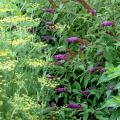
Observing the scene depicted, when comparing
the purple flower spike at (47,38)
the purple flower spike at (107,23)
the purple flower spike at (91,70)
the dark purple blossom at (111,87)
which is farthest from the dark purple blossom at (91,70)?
the purple flower spike at (47,38)

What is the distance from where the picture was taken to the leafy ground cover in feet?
9.97

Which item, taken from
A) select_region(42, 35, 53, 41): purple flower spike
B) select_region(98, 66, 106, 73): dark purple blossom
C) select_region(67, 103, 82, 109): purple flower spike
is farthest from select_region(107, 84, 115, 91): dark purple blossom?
select_region(42, 35, 53, 41): purple flower spike

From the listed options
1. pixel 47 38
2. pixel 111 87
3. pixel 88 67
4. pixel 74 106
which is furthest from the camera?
pixel 47 38

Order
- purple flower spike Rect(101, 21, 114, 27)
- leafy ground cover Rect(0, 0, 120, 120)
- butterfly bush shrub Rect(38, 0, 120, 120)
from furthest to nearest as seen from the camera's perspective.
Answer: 1. purple flower spike Rect(101, 21, 114, 27)
2. butterfly bush shrub Rect(38, 0, 120, 120)
3. leafy ground cover Rect(0, 0, 120, 120)

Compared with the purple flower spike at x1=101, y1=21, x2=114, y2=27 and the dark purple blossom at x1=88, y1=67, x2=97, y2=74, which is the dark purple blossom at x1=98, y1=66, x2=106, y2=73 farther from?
the purple flower spike at x1=101, y1=21, x2=114, y2=27

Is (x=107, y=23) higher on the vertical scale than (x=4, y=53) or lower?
higher

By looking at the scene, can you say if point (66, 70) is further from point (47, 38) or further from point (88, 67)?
point (47, 38)

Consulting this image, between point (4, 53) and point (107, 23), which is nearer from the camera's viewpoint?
point (4, 53)

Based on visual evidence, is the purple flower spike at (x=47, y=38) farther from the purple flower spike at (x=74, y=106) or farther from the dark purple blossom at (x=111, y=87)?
the dark purple blossom at (x=111, y=87)

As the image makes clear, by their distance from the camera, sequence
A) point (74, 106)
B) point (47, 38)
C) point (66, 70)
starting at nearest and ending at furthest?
point (74, 106)
point (66, 70)
point (47, 38)

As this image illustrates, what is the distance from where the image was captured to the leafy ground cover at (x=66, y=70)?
Result: 9.97 ft

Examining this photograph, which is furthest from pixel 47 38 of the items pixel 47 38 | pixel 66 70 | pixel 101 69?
pixel 101 69

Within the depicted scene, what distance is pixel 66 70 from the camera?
3.52 metres

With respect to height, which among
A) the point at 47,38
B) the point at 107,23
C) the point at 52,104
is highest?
the point at 107,23
